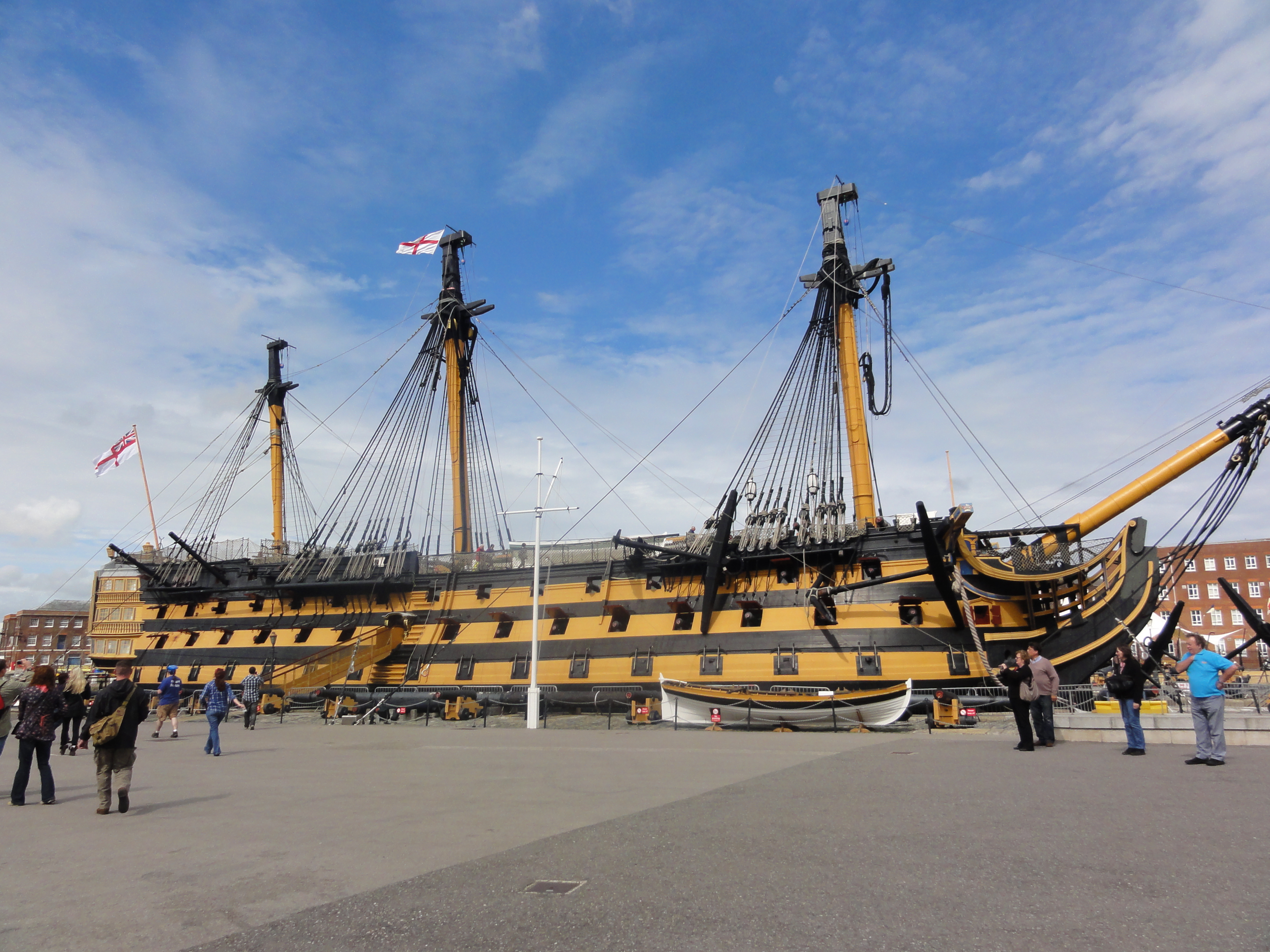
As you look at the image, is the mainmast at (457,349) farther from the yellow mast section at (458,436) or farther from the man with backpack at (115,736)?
the man with backpack at (115,736)

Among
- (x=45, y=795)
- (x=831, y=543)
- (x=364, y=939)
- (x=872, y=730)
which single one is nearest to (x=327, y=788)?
(x=45, y=795)

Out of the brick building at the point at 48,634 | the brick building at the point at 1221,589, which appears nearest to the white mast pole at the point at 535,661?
the brick building at the point at 1221,589

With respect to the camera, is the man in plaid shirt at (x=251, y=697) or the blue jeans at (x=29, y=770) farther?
the man in plaid shirt at (x=251, y=697)

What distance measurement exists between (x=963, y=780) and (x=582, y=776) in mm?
4471

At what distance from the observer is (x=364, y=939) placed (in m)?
4.05

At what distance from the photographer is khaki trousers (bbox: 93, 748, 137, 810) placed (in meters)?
8.06

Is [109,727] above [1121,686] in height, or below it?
below

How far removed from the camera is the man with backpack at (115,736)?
805cm

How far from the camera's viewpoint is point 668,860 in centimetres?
546

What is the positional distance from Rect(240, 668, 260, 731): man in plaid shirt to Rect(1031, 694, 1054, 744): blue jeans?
18.2 meters

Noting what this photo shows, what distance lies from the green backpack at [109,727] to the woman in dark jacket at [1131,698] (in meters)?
12.1

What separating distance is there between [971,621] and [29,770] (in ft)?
65.5

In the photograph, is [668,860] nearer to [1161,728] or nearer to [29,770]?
[29,770]

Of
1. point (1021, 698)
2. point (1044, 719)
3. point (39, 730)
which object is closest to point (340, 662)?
point (39, 730)
